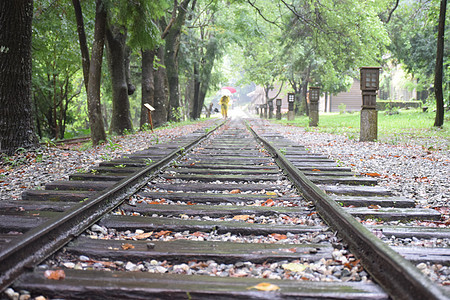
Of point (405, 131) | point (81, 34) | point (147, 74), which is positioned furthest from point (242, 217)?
point (147, 74)

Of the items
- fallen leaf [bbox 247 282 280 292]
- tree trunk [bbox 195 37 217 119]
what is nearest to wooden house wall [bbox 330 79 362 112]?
tree trunk [bbox 195 37 217 119]

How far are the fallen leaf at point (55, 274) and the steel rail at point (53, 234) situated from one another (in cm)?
14

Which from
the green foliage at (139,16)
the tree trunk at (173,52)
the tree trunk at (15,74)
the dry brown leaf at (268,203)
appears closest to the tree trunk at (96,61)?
the green foliage at (139,16)

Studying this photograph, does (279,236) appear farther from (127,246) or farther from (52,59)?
(52,59)

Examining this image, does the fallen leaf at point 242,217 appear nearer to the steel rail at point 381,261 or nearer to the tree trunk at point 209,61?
the steel rail at point 381,261

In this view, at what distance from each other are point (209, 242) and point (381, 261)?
3.69 ft

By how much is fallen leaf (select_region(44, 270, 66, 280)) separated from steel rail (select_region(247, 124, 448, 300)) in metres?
1.75

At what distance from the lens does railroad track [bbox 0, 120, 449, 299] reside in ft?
6.08

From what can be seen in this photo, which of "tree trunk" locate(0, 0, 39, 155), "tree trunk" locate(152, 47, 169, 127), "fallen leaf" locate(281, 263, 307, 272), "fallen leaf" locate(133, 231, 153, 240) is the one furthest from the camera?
"tree trunk" locate(152, 47, 169, 127)

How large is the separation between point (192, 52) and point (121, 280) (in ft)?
72.6

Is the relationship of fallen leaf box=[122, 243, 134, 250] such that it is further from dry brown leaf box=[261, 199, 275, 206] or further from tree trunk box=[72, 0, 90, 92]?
tree trunk box=[72, 0, 90, 92]

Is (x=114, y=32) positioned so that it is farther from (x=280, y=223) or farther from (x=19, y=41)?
(x=280, y=223)

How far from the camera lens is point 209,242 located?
2.51 metres

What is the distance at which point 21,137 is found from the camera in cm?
699
